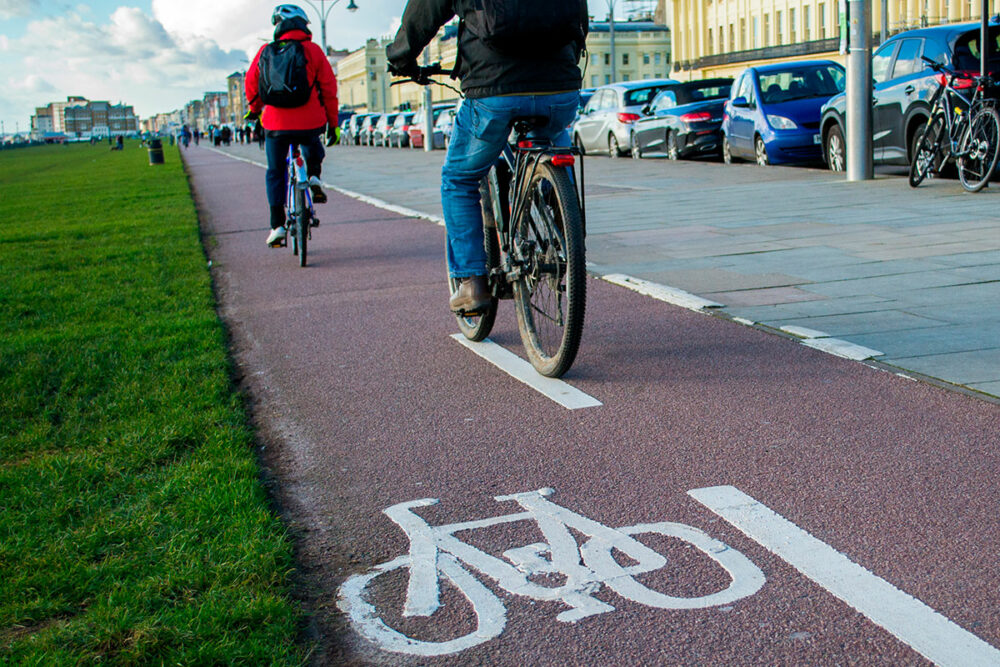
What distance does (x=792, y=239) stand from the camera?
9.07 meters

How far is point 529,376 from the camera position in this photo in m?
5.01

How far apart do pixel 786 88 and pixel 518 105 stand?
1476 centimetres

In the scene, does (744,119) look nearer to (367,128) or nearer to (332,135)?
(332,135)

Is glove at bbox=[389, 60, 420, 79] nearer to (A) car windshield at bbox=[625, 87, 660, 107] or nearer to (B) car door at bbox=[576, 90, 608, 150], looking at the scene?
(A) car windshield at bbox=[625, 87, 660, 107]

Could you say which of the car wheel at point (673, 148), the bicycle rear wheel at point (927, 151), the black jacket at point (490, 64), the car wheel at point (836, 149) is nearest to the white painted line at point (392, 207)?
the bicycle rear wheel at point (927, 151)

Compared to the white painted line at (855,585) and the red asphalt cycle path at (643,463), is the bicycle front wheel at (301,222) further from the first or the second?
the white painted line at (855,585)

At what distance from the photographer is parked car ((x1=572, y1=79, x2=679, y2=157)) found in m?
25.8

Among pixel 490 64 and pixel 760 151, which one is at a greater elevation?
pixel 490 64

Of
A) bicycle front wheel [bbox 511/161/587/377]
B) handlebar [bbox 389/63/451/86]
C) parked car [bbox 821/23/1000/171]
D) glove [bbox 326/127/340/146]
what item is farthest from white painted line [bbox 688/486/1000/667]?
parked car [bbox 821/23/1000/171]

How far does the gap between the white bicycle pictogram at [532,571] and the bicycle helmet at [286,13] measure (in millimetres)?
6688

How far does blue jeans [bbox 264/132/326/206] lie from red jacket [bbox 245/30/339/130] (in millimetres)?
105

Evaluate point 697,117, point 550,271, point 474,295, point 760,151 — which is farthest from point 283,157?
point 697,117

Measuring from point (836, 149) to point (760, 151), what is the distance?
299cm

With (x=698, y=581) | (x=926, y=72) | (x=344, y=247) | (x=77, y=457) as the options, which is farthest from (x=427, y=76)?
(x=926, y=72)
